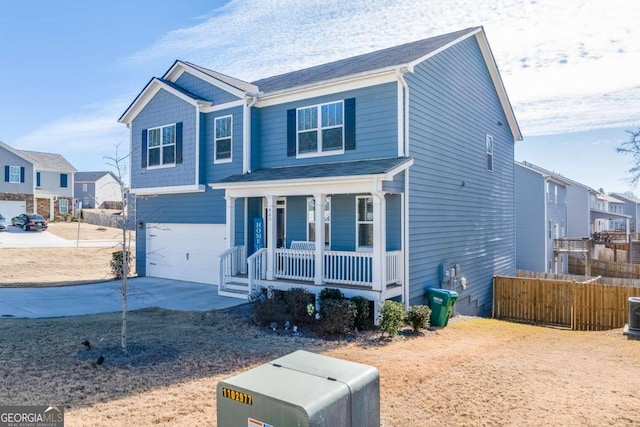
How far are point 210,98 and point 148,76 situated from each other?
3250 mm

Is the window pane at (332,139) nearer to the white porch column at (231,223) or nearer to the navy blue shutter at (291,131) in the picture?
the navy blue shutter at (291,131)

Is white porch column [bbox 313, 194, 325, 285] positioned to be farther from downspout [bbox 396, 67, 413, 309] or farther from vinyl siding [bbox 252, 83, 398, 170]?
downspout [bbox 396, 67, 413, 309]

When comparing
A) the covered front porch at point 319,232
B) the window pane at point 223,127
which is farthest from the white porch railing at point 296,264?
the window pane at point 223,127

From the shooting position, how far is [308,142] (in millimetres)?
13227

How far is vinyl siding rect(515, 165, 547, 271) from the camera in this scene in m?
25.8

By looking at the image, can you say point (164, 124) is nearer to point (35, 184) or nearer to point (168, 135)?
point (168, 135)

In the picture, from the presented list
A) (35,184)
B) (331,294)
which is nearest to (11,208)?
(35,184)

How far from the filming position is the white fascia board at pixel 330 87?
11.5 metres

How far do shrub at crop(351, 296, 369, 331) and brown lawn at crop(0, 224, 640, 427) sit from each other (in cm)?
41

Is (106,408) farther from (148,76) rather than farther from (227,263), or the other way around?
(148,76)

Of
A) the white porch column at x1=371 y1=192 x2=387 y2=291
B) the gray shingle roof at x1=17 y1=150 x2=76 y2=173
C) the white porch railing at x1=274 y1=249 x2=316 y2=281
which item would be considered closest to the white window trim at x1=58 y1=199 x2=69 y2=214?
the gray shingle roof at x1=17 y1=150 x2=76 y2=173

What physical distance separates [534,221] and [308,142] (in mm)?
18862

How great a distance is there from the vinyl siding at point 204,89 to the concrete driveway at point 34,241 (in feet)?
56.1

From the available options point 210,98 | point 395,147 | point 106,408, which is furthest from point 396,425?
point 210,98
